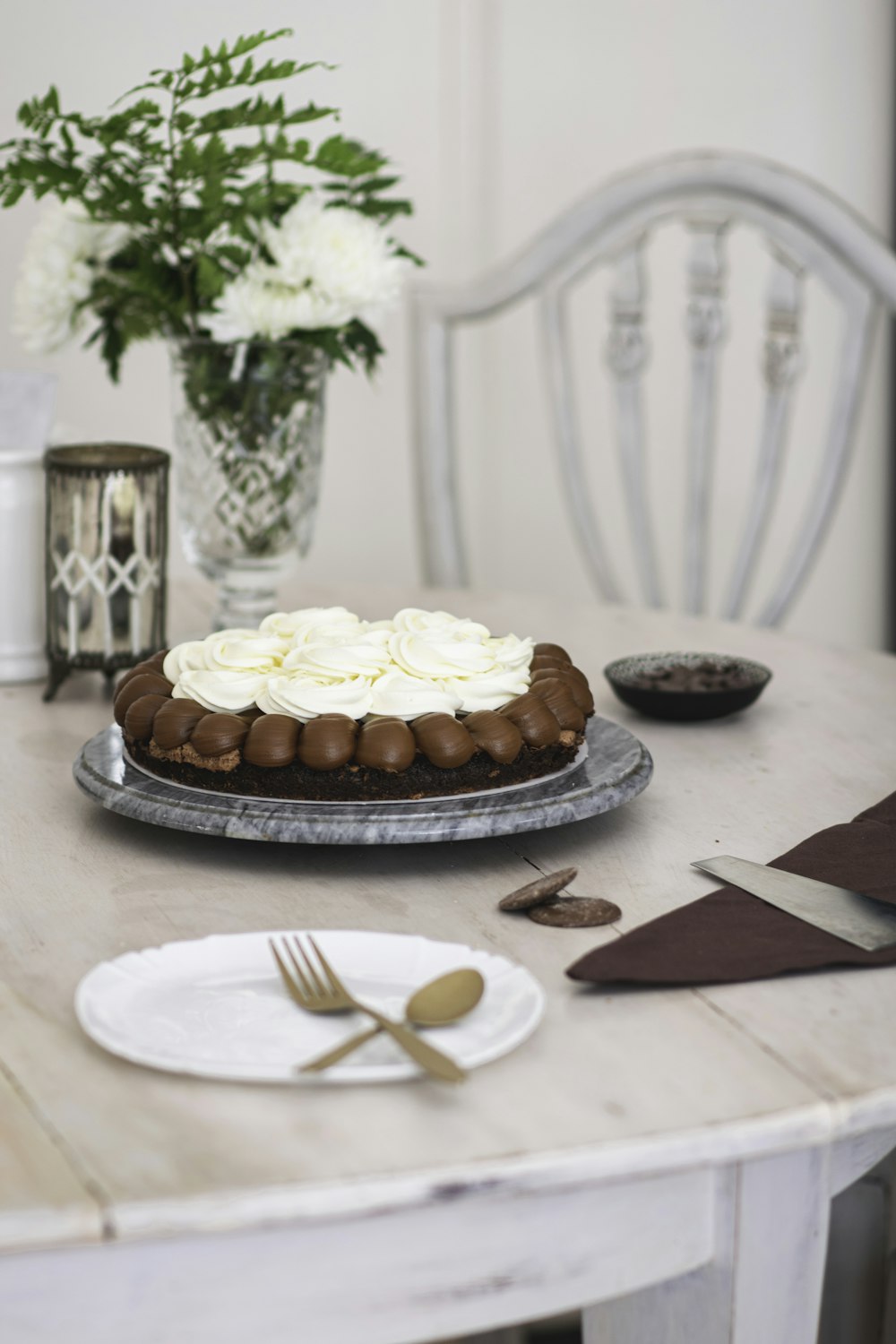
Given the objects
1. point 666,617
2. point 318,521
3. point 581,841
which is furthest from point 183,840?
point 318,521

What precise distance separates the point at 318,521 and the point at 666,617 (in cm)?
96

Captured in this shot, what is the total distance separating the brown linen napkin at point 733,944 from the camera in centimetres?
64

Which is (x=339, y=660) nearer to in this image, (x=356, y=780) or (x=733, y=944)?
(x=356, y=780)

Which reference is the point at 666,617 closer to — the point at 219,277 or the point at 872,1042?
the point at 219,277

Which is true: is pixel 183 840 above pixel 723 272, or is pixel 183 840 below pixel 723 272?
below

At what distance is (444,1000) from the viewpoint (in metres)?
0.60

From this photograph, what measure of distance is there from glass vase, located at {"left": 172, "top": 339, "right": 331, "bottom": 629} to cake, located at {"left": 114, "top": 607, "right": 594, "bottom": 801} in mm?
355

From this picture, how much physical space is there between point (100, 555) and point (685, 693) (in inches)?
16.6

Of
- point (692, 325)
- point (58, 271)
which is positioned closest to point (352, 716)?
point (58, 271)

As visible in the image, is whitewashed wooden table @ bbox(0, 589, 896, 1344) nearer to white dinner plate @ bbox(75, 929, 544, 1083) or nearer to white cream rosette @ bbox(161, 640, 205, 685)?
white dinner plate @ bbox(75, 929, 544, 1083)

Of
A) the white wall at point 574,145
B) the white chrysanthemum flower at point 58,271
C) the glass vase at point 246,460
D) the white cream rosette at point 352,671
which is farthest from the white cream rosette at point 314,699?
the white wall at point 574,145

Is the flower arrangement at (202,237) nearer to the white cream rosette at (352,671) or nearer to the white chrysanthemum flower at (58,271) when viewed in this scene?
the white chrysanthemum flower at (58,271)

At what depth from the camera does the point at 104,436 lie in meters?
2.05

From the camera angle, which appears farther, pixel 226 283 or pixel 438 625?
pixel 226 283
